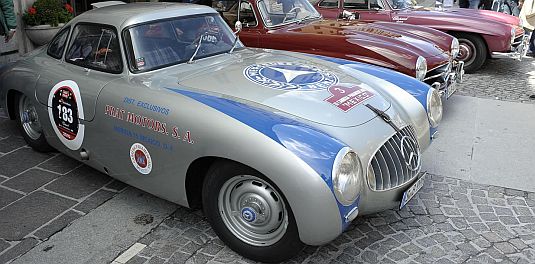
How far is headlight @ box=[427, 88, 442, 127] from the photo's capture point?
3.88m

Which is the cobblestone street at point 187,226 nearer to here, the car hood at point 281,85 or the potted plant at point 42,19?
the car hood at point 281,85

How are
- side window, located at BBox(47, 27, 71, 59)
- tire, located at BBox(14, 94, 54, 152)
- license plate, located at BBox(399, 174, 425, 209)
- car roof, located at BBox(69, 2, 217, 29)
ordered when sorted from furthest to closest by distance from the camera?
1. tire, located at BBox(14, 94, 54, 152)
2. side window, located at BBox(47, 27, 71, 59)
3. car roof, located at BBox(69, 2, 217, 29)
4. license plate, located at BBox(399, 174, 425, 209)

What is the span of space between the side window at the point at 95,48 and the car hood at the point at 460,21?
5.13m

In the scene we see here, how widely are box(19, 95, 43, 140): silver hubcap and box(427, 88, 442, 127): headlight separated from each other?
348cm

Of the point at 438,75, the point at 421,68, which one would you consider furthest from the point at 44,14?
the point at 438,75

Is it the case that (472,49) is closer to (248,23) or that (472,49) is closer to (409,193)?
(248,23)

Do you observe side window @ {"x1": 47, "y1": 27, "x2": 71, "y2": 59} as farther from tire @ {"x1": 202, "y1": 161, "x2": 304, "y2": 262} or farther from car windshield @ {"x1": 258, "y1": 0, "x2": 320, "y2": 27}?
car windshield @ {"x1": 258, "y1": 0, "x2": 320, "y2": 27}

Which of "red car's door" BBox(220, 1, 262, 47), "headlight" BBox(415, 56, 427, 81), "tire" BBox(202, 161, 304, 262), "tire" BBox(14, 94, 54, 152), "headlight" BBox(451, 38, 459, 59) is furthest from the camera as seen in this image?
"headlight" BBox(451, 38, 459, 59)

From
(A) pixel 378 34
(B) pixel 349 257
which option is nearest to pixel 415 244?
(B) pixel 349 257

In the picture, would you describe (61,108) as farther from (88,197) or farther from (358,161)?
(358,161)

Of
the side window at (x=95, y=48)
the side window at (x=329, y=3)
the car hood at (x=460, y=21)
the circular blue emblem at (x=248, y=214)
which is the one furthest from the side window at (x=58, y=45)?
the car hood at (x=460, y=21)

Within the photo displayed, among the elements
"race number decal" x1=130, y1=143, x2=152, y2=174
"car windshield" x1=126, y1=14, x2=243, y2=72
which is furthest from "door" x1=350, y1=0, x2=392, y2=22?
"race number decal" x1=130, y1=143, x2=152, y2=174

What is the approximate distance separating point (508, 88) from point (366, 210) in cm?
527

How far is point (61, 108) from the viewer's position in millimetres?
3854
